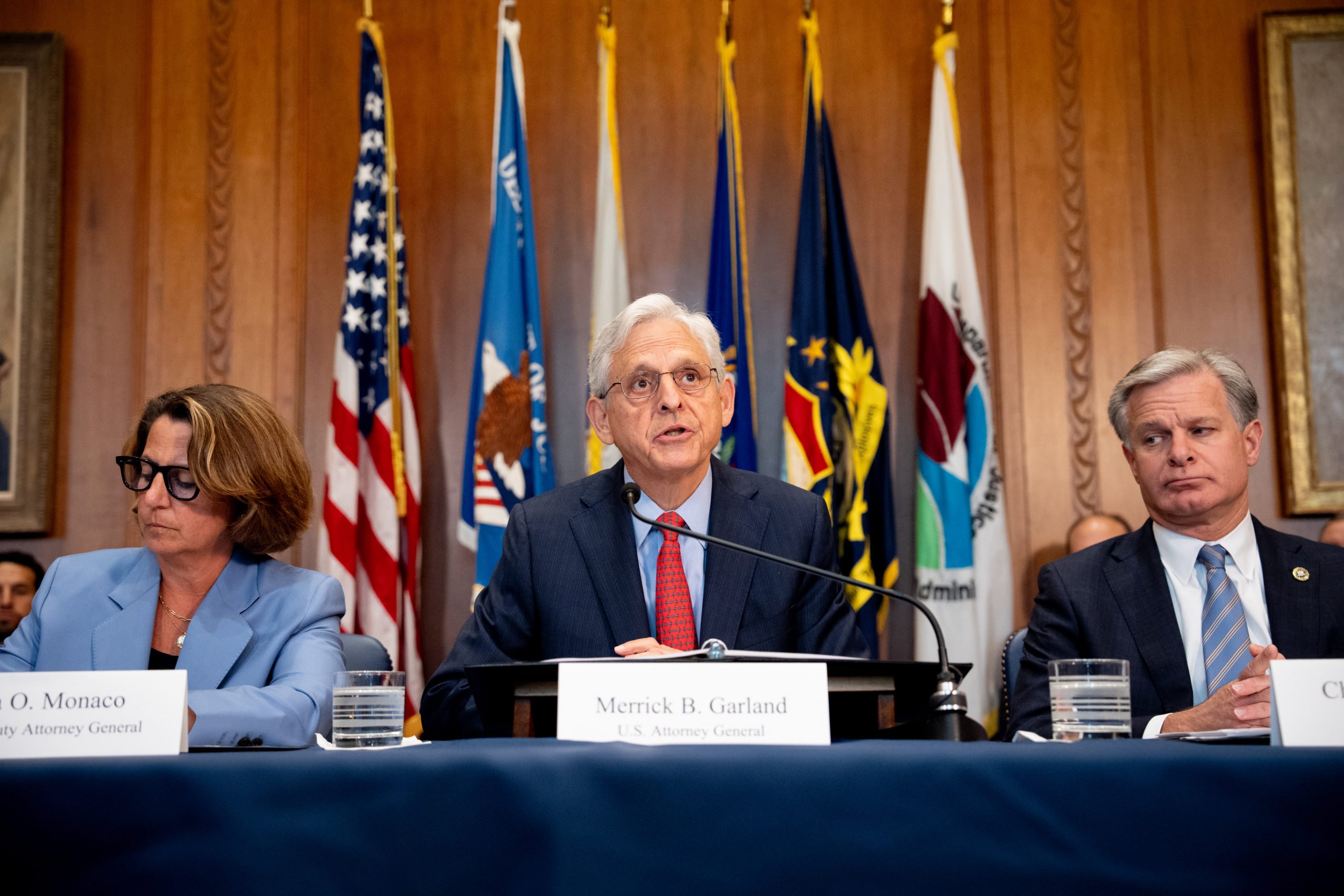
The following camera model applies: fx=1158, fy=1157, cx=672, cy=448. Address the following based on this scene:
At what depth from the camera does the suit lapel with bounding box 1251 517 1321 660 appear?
2.16 m

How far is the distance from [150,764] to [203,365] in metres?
3.45

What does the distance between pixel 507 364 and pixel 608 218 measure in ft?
2.10

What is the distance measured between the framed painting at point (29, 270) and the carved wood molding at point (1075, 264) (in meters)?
3.67

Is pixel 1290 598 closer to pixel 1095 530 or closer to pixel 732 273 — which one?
pixel 1095 530

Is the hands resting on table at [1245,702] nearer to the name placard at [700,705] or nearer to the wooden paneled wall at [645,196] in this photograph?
the name placard at [700,705]

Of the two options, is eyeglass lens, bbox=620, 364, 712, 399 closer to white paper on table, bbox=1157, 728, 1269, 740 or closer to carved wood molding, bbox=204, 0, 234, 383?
white paper on table, bbox=1157, 728, 1269, 740

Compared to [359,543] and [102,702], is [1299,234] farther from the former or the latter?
[102,702]

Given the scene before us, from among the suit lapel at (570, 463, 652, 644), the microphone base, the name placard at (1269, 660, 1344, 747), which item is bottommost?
the microphone base

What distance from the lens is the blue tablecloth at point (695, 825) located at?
1.03 metres

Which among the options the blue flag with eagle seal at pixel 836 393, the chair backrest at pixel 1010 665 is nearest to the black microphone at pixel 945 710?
the chair backrest at pixel 1010 665

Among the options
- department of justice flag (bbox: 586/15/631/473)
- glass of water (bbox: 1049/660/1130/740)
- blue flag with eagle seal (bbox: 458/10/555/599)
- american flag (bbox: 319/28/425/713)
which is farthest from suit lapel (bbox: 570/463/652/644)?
american flag (bbox: 319/28/425/713)

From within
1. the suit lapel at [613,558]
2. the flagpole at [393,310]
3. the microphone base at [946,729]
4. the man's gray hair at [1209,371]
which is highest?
the flagpole at [393,310]

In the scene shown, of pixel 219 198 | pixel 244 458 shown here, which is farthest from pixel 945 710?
pixel 219 198

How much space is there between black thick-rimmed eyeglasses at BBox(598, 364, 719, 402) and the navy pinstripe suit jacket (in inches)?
8.2
